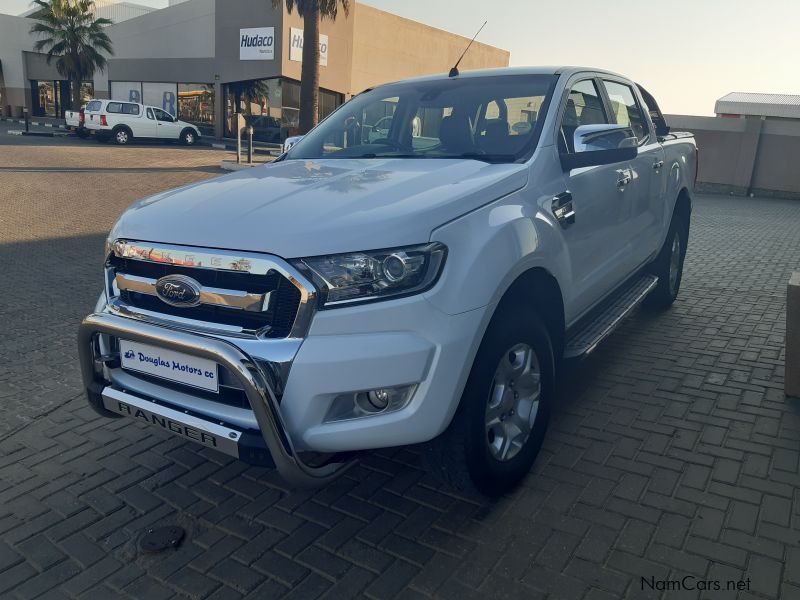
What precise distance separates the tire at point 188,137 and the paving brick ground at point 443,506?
81.1 ft

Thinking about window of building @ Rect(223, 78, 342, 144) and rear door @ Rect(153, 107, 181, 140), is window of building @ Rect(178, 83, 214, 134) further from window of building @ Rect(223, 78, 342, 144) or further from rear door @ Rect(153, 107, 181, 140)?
rear door @ Rect(153, 107, 181, 140)

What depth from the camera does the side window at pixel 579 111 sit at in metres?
3.60

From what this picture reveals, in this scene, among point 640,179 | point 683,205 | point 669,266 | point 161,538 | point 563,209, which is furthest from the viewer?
point 683,205

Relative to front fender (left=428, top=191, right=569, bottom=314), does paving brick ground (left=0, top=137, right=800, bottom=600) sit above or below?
below

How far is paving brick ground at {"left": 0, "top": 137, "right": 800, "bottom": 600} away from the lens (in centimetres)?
261

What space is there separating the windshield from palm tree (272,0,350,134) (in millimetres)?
15467

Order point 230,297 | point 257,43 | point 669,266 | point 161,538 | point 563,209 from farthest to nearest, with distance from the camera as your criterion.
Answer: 1. point 257,43
2. point 669,266
3. point 563,209
4. point 161,538
5. point 230,297

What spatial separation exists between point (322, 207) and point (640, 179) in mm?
2764

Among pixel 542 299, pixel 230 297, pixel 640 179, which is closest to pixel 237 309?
pixel 230 297

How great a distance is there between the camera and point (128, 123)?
2647cm

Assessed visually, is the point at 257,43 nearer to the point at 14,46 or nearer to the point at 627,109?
the point at 14,46

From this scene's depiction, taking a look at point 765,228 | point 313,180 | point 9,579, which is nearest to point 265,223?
point 313,180

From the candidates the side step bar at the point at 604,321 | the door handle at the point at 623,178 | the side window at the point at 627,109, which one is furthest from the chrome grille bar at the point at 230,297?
the side window at the point at 627,109

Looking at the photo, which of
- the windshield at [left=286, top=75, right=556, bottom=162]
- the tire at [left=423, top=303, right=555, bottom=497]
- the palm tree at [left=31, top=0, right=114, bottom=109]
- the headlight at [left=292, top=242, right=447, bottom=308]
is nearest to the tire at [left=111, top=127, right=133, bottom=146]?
the palm tree at [left=31, top=0, right=114, bottom=109]
